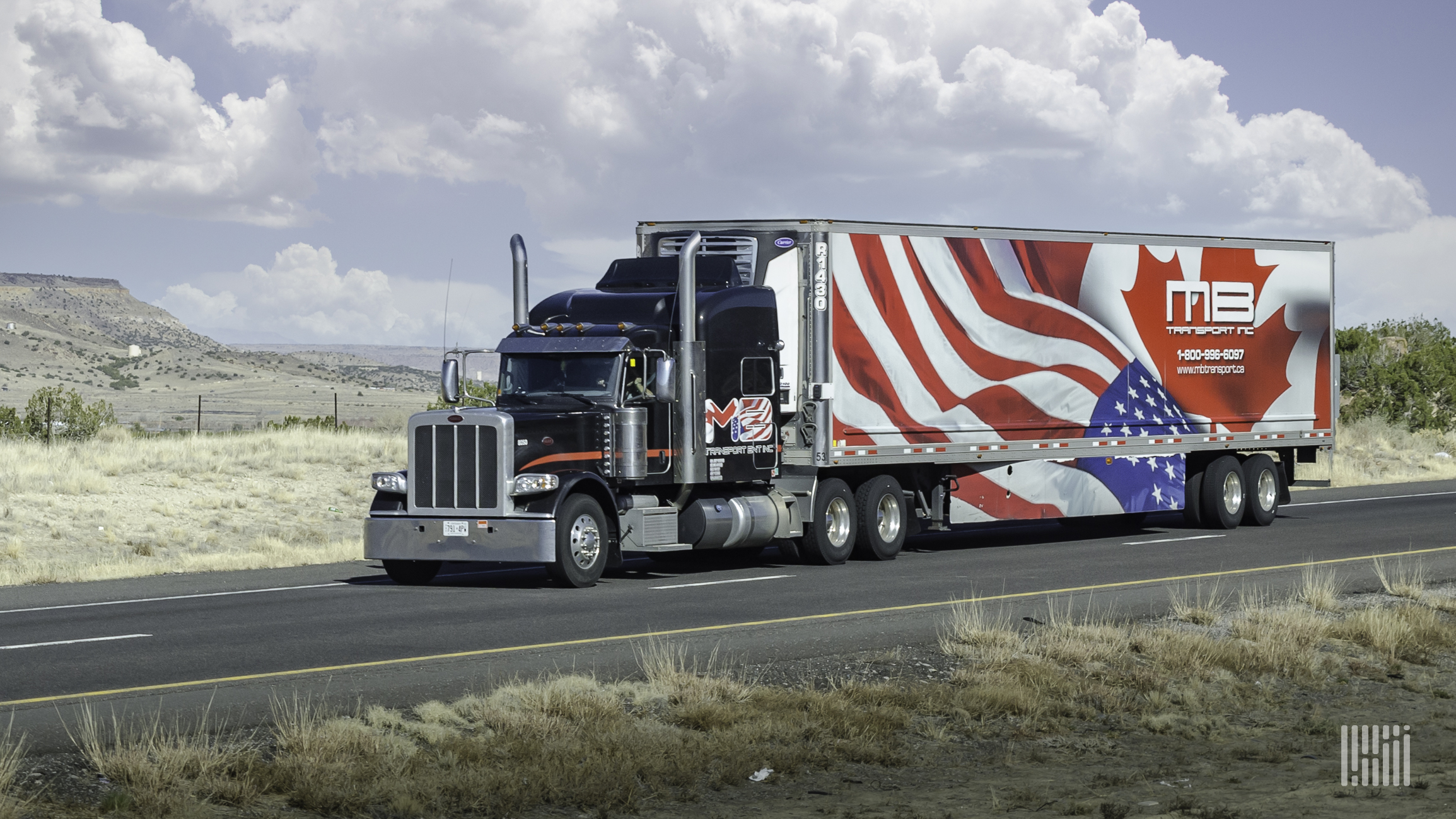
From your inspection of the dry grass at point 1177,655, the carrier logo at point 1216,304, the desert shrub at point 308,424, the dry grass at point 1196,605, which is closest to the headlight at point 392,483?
the dry grass at point 1177,655

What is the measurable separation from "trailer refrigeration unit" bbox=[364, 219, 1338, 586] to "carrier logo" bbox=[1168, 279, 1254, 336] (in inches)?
Result: 1.9

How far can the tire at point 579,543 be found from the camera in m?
16.7

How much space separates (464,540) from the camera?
16.8m

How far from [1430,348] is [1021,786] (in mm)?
52705

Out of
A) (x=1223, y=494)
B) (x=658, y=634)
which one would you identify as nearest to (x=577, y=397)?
(x=658, y=634)

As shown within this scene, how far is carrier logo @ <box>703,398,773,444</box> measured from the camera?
1862cm

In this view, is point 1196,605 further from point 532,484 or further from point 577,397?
point 577,397

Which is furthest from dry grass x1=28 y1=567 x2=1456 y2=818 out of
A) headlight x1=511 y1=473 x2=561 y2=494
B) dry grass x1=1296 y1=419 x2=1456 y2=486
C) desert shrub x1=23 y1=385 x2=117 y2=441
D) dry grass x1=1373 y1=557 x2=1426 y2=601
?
desert shrub x1=23 y1=385 x2=117 y2=441

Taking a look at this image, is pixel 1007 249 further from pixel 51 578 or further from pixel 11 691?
pixel 11 691

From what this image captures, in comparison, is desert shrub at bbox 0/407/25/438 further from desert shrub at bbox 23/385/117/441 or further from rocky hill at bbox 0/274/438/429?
rocky hill at bbox 0/274/438/429

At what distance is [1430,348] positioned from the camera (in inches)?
2183

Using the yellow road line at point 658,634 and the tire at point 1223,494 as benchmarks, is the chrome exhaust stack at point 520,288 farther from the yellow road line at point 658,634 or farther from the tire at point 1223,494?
the tire at point 1223,494

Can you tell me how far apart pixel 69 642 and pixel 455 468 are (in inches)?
184

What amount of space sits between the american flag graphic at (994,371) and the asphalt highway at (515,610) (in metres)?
0.88
